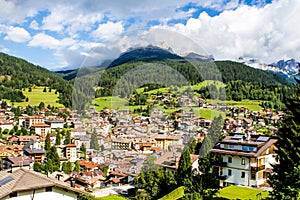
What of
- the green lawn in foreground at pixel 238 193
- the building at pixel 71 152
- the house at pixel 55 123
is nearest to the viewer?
the green lawn in foreground at pixel 238 193

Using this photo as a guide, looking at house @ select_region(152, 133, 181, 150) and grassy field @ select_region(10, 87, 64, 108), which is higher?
grassy field @ select_region(10, 87, 64, 108)

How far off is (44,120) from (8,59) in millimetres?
39291

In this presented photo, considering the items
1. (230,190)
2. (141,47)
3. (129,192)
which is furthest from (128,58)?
(129,192)

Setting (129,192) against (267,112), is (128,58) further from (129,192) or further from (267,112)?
(267,112)

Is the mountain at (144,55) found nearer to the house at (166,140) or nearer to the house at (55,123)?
the house at (166,140)

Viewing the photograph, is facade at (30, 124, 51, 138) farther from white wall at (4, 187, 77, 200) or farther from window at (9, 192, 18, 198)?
window at (9, 192, 18, 198)

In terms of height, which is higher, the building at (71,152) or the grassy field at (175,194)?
the grassy field at (175,194)

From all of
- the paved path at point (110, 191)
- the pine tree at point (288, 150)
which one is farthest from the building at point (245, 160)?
the paved path at point (110, 191)

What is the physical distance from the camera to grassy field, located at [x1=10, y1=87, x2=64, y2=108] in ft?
178

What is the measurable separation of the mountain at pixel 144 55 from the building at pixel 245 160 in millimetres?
7081

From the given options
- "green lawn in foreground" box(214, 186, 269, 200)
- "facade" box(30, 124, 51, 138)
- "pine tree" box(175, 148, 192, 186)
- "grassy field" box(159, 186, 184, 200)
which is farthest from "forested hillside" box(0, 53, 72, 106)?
"green lawn in foreground" box(214, 186, 269, 200)

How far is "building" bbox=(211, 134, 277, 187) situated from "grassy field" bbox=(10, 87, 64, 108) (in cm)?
4185

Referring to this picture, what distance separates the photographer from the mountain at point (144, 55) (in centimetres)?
734

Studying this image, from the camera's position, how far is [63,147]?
32.3 m
